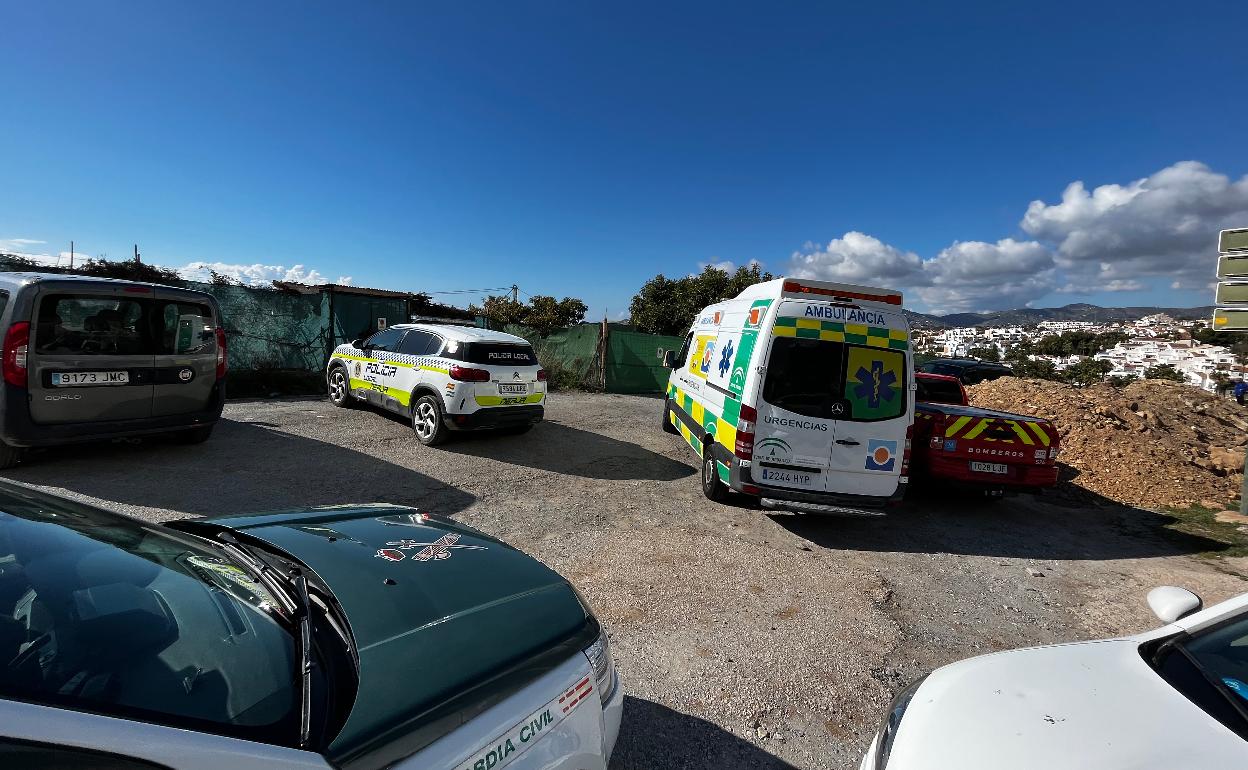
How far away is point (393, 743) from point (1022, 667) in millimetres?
2228

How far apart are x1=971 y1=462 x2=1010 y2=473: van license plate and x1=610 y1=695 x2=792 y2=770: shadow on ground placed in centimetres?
506

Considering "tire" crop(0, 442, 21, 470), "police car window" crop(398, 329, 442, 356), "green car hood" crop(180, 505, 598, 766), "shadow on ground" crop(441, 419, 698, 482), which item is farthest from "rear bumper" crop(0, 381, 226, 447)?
"green car hood" crop(180, 505, 598, 766)

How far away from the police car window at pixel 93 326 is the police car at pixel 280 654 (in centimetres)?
484

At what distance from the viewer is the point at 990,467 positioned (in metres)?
6.43

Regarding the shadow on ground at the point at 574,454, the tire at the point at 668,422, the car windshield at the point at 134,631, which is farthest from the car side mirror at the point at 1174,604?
the tire at the point at 668,422

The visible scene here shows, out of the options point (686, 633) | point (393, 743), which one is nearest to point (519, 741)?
point (393, 743)

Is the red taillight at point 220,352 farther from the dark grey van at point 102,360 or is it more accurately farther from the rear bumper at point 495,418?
the rear bumper at point 495,418

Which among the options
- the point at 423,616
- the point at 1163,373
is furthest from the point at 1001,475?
the point at 1163,373

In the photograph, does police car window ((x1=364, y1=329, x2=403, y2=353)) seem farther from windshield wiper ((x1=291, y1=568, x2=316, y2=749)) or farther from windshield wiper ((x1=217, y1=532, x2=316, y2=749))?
windshield wiper ((x1=291, y1=568, x2=316, y2=749))

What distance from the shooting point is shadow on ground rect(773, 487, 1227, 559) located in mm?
5633

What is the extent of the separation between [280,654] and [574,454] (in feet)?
21.6

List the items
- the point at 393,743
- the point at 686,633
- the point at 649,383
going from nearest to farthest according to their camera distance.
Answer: the point at 393,743, the point at 686,633, the point at 649,383

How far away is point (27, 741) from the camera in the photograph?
90 centimetres

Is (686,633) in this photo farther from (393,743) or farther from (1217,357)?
(1217,357)
